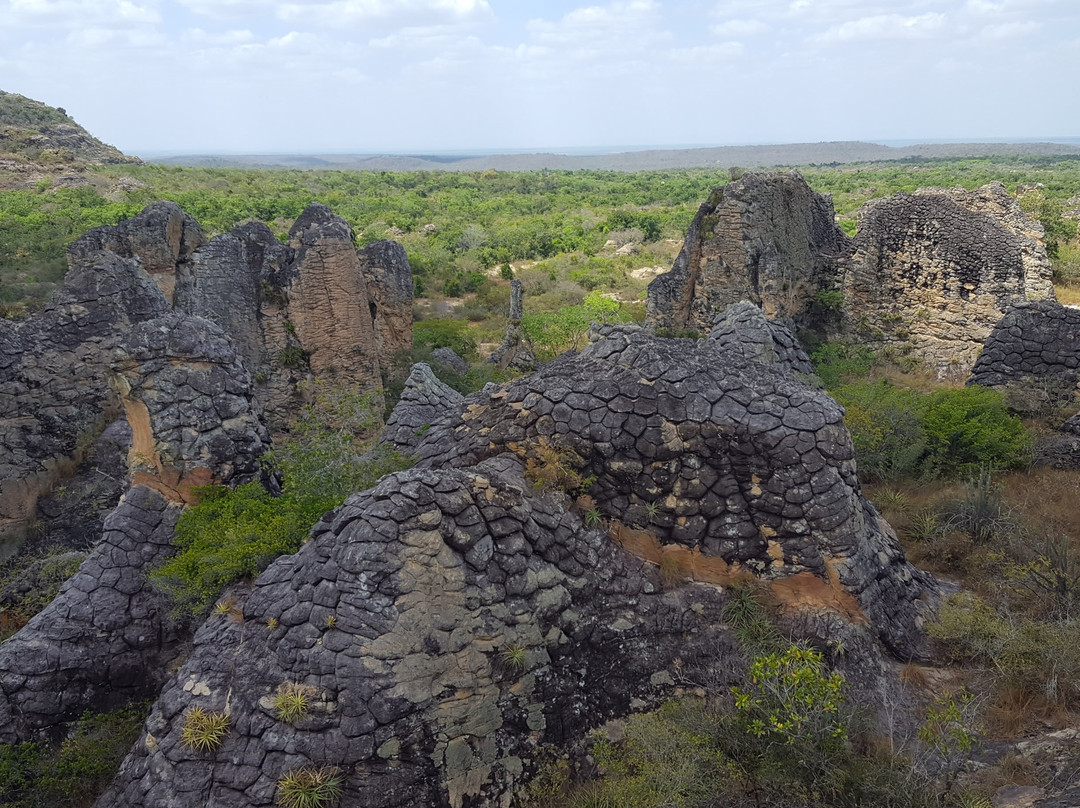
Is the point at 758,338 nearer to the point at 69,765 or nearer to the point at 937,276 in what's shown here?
the point at 69,765

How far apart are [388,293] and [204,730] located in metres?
12.1

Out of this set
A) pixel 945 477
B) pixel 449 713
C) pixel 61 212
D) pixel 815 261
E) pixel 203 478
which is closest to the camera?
pixel 449 713

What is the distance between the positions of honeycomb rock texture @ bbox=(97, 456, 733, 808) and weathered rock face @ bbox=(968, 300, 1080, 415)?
9.74 metres

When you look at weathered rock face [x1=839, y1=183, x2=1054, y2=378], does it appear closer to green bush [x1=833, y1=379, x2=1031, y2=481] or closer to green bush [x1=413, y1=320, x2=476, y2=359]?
green bush [x1=833, y1=379, x2=1031, y2=481]

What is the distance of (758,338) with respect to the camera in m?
9.78

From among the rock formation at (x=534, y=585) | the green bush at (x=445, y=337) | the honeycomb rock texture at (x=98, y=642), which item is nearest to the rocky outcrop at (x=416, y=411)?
the rock formation at (x=534, y=585)

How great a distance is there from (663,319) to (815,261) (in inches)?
175

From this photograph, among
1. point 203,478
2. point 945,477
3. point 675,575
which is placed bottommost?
point 945,477

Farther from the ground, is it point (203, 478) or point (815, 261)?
point (815, 261)

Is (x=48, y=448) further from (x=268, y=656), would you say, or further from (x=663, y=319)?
(x=663, y=319)

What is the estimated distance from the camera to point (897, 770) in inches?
175

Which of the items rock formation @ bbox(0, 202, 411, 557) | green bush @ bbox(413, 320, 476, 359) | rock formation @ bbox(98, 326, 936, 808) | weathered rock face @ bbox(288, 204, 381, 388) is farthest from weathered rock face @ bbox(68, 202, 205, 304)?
rock formation @ bbox(98, 326, 936, 808)

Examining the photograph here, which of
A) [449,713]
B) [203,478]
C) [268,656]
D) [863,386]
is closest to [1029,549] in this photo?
[863,386]

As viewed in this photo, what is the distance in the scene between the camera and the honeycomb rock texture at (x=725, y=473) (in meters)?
5.90
